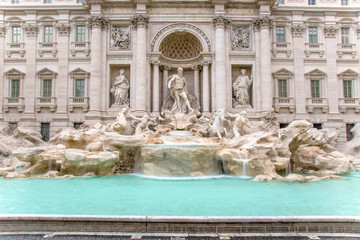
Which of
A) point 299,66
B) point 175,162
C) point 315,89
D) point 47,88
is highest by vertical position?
point 299,66

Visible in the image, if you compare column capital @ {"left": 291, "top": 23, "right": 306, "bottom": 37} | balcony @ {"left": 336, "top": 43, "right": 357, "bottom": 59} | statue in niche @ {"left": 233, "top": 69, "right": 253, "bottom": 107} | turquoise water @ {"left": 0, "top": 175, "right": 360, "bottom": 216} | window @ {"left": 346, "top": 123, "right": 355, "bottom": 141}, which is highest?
column capital @ {"left": 291, "top": 23, "right": 306, "bottom": 37}

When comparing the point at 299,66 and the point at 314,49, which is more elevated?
the point at 314,49

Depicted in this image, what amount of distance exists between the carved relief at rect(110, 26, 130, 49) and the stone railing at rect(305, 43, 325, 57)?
14632mm

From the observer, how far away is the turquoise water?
6582 millimetres

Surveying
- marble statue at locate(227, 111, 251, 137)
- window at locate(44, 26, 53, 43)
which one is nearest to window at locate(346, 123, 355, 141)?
marble statue at locate(227, 111, 251, 137)

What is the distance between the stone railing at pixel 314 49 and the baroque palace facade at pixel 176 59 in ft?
0.27

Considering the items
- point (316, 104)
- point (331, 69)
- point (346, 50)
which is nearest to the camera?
point (316, 104)

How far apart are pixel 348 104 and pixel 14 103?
27.2 metres

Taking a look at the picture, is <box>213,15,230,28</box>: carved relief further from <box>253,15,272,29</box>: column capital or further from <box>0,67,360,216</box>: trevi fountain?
<box>0,67,360,216</box>: trevi fountain

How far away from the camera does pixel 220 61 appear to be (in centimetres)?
2069

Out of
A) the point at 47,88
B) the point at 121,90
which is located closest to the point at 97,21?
the point at 121,90

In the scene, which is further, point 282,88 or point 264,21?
point 282,88

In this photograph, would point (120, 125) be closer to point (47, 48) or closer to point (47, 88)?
point (47, 88)

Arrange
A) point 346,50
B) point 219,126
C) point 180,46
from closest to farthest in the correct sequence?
point 219,126 → point 346,50 → point 180,46
